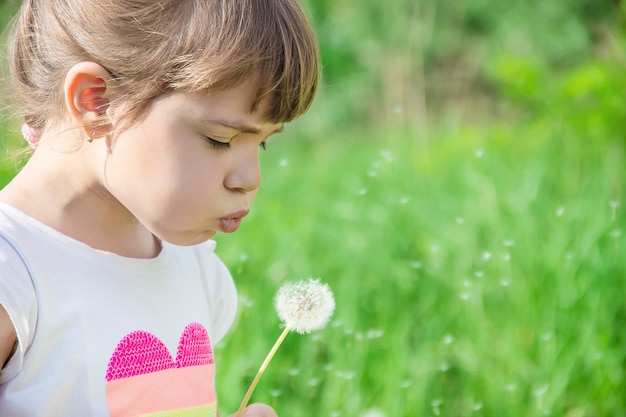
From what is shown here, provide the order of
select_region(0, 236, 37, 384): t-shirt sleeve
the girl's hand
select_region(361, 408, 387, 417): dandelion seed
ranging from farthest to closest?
select_region(361, 408, 387, 417): dandelion seed < the girl's hand < select_region(0, 236, 37, 384): t-shirt sleeve

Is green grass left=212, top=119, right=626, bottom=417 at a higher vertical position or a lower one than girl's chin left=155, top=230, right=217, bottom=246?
lower

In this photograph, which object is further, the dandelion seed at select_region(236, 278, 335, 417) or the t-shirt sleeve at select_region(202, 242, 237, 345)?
the t-shirt sleeve at select_region(202, 242, 237, 345)

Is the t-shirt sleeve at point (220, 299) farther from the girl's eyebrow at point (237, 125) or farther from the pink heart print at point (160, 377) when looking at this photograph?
the girl's eyebrow at point (237, 125)

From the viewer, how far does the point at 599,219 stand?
2682mm

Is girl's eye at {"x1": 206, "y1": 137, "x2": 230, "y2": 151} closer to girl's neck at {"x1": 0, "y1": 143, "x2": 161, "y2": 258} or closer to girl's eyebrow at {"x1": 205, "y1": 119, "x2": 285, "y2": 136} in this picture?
girl's eyebrow at {"x1": 205, "y1": 119, "x2": 285, "y2": 136}

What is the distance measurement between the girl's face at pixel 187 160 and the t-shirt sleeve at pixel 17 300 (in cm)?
17

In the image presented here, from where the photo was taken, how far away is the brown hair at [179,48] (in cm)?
121

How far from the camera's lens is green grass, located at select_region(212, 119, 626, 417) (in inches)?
87.5

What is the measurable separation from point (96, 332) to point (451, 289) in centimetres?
146

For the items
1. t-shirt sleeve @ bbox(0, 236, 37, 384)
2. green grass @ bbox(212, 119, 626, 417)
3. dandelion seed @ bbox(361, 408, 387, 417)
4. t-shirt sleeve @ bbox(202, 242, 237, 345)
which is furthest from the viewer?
green grass @ bbox(212, 119, 626, 417)

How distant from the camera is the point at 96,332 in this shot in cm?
123

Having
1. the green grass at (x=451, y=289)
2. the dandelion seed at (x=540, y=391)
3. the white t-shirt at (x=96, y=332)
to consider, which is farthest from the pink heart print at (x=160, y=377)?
the dandelion seed at (x=540, y=391)

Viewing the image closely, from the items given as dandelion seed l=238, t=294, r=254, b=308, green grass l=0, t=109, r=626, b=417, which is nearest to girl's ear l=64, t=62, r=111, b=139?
green grass l=0, t=109, r=626, b=417

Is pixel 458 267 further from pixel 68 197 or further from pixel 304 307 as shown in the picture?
pixel 68 197
